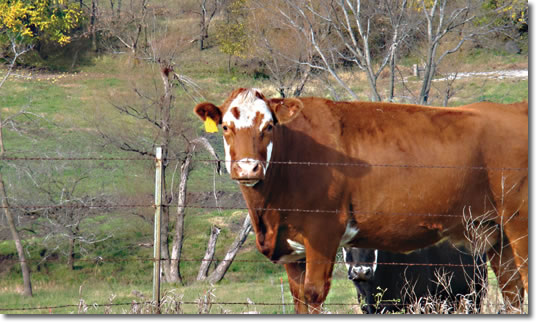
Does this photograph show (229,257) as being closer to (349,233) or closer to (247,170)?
(349,233)

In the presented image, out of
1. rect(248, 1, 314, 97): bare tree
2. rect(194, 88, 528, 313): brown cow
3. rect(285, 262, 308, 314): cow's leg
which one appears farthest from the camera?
rect(248, 1, 314, 97): bare tree

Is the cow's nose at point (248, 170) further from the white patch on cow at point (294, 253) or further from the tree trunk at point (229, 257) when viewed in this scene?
the tree trunk at point (229, 257)

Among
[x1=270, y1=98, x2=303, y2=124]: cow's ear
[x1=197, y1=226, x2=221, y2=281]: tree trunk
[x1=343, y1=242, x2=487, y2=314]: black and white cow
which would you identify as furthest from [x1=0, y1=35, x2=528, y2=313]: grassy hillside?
[x1=270, y1=98, x2=303, y2=124]: cow's ear

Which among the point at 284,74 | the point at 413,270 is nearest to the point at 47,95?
the point at 284,74

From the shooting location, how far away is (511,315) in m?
5.55

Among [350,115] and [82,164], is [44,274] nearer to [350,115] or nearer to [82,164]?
[82,164]

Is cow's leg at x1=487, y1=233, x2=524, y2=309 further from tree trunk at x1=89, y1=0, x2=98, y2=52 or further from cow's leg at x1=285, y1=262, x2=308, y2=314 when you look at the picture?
tree trunk at x1=89, y1=0, x2=98, y2=52

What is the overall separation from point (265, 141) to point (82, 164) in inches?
899

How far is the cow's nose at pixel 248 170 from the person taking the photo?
6.21 m

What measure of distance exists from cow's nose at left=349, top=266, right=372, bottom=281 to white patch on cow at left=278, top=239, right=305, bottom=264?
1.14m

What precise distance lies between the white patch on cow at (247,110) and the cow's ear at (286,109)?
87mm

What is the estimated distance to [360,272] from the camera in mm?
7895

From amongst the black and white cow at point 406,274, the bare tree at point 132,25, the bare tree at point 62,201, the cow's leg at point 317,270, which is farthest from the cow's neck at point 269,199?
the bare tree at point 132,25

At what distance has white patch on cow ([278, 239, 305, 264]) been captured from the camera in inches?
267
